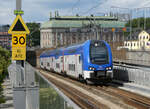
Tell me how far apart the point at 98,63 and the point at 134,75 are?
9.48 feet

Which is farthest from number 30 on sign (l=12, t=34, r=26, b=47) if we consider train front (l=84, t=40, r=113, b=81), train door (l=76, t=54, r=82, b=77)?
train door (l=76, t=54, r=82, b=77)

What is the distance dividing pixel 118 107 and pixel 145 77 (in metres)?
7.69

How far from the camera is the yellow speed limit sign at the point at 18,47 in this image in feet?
33.2

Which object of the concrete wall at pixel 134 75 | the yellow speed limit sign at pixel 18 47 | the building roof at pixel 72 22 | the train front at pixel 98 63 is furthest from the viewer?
the building roof at pixel 72 22

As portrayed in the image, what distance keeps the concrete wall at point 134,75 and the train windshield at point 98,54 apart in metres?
2.33

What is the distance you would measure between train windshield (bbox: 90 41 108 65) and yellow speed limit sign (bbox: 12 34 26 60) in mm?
12810

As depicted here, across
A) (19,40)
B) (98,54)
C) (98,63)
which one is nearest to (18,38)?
(19,40)

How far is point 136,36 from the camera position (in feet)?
354

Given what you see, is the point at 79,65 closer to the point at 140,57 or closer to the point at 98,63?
the point at 98,63

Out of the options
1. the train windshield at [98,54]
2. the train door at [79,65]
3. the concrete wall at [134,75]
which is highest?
the train windshield at [98,54]

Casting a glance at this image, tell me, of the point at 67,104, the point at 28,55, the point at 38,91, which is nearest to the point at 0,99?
the point at 38,91

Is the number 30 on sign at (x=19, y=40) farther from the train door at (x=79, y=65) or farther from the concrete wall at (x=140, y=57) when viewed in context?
the concrete wall at (x=140, y=57)

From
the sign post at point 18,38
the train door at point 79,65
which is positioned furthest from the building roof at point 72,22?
the sign post at point 18,38

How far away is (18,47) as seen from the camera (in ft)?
33.4
